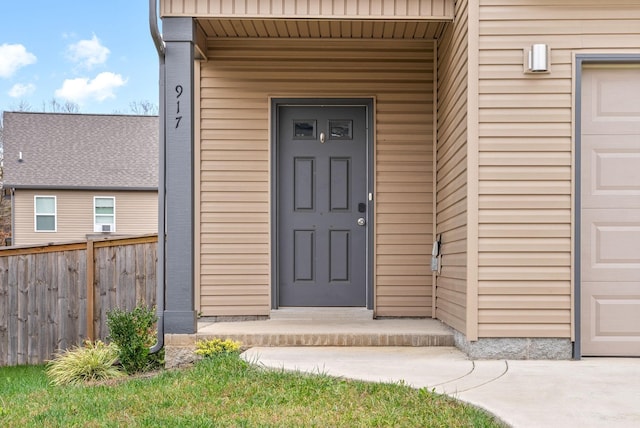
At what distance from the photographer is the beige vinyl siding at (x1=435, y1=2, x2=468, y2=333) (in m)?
4.94

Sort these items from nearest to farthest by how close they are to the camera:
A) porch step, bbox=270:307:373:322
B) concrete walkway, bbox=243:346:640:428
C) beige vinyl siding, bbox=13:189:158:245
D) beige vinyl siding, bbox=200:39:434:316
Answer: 1. concrete walkway, bbox=243:346:640:428
2. porch step, bbox=270:307:373:322
3. beige vinyl siding, bbox=200:39:434:316
4. beige vinyl siding, bbox=13:189:158:245

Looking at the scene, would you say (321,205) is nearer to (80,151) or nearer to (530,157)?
(530,157)

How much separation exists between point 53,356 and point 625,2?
6265 mm

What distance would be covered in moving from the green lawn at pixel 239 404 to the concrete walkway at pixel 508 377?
213 millimetres

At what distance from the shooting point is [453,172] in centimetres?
535

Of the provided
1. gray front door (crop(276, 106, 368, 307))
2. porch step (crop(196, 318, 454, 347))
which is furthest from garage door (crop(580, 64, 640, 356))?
gray front door (crop(276, 106, 368, 307))

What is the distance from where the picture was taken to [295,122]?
642 centimetres

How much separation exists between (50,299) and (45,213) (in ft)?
37.6

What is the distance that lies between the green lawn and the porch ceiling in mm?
2986

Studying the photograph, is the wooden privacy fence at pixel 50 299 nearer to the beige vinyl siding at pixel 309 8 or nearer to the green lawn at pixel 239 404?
the green lawn at pixel 239 404

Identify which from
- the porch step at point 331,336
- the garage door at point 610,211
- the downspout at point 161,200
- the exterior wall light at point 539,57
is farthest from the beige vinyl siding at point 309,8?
the porch step at point 331,336

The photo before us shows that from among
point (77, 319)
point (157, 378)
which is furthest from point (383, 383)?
point (77, 319)

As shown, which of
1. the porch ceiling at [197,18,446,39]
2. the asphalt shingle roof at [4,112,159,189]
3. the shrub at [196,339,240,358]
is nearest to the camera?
the shrub at [196,339,240,358]

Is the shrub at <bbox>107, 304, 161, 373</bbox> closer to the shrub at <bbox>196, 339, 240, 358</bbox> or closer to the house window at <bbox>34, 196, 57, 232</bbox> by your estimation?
the shrub at <bbox>196, 339, 240, 358</bbox>
